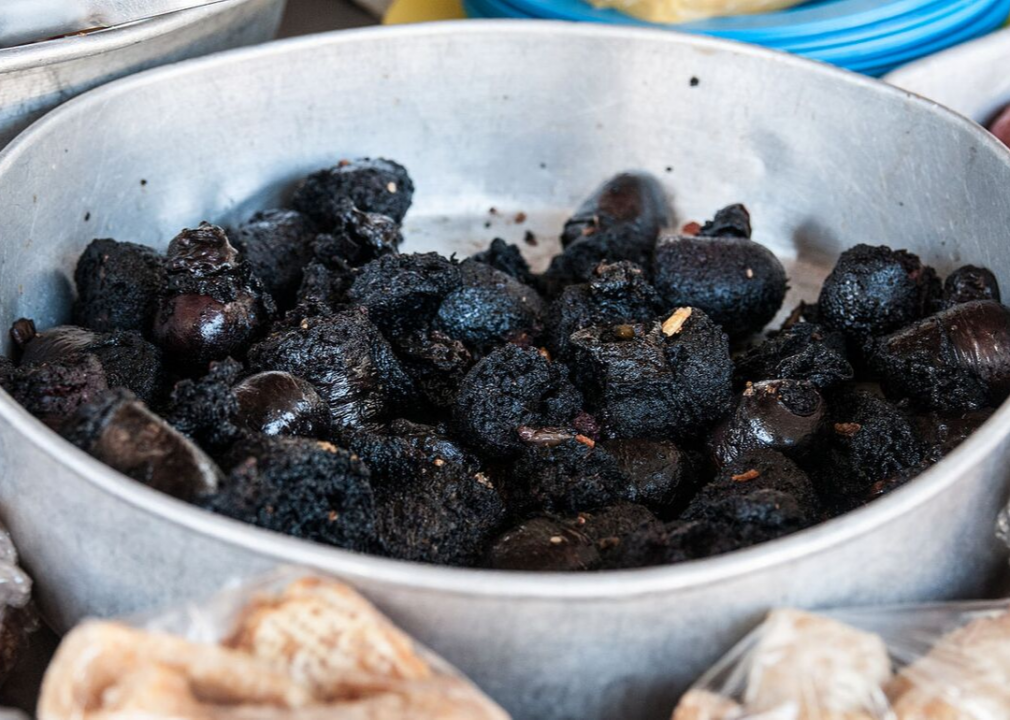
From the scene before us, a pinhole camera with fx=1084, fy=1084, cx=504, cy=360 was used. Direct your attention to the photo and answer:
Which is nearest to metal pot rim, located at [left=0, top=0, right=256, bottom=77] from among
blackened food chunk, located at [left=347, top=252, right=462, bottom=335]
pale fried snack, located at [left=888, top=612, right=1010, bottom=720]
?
blackened food chunk, located at [left=347, top=252, right=462, bottom=335]

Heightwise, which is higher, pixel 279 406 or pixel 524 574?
pixel 524 574

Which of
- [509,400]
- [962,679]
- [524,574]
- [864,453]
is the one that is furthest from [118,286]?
[962,679]

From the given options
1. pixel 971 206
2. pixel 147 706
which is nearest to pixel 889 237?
pixel 971 206

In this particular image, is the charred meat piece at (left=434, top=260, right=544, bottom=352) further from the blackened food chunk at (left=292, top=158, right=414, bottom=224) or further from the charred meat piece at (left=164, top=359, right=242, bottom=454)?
the charred meat piece at (left=164, top=359, right=242, bottom=454)

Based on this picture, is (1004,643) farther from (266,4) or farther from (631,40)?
(266,4)

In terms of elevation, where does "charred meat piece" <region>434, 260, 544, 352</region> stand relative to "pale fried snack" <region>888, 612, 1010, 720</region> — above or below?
below

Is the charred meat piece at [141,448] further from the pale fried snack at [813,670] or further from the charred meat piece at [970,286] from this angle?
the charred meat piece at [970,286]

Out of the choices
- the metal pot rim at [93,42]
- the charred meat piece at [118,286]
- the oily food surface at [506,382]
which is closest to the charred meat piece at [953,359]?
the oily food surface at [506,382]

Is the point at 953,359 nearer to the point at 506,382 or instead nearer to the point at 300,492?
the point at 506,382
